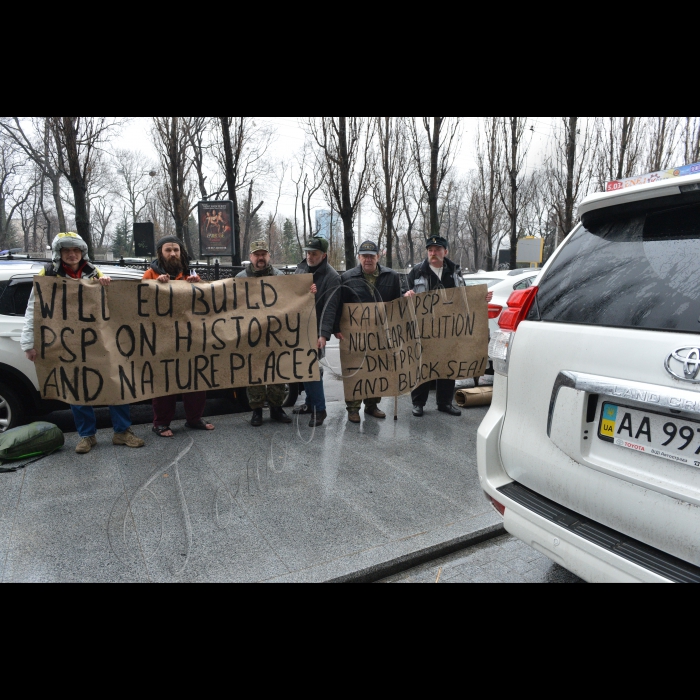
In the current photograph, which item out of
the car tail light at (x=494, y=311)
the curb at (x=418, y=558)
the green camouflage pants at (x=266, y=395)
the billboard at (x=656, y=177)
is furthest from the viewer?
the car tail light at (x=494, y=311)

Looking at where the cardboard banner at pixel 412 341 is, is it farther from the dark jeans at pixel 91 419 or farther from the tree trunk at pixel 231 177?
the tree trunk at pixel 231 177

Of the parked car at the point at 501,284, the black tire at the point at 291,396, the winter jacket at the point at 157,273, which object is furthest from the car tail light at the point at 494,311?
the winter jacket at the point at 157,273

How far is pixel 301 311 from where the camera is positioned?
481 centimetres

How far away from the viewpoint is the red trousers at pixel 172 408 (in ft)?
16.8

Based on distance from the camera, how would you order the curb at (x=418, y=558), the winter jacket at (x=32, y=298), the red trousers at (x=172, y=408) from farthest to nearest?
the red trousers at (x=172, y=408) → the winter jacket at (x=32, y=298) → the curb at (x=418, y=558)

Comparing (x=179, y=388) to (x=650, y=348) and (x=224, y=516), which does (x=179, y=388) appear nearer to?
(x=224, y=516)

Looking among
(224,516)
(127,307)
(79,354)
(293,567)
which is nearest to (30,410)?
(79,354)

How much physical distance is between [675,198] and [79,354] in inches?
161

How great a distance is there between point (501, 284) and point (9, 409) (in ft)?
21.6

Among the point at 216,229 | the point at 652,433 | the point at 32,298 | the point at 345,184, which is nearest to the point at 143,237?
the point at 216,229

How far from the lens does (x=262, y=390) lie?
5.46m

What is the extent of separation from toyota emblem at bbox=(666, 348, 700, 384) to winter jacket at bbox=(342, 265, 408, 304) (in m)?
3.88

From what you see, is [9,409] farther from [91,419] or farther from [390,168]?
[390,168]

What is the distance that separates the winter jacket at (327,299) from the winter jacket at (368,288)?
4.9 inches
